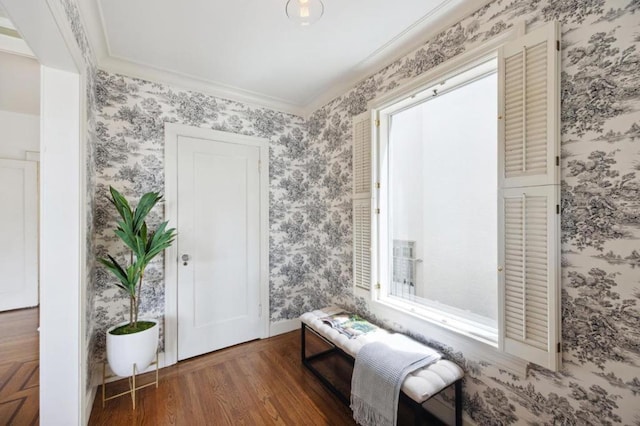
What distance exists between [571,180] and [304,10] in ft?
5.18

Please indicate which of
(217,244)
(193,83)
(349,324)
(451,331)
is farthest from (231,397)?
(193,83)

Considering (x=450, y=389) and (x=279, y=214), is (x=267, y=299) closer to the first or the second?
(x=279, y=214)

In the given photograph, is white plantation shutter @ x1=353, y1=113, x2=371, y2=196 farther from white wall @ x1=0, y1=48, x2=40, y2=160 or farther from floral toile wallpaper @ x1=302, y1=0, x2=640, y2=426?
white wall @ x1=0, y1=48, x2=40, y2=160

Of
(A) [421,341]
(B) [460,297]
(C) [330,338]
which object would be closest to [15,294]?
(C) [330,338]

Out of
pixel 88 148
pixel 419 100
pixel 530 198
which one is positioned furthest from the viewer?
pixel 419 100

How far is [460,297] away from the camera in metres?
1.82

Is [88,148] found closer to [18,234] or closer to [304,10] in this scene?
[304,10]

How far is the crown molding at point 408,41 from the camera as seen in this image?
155 centimetres

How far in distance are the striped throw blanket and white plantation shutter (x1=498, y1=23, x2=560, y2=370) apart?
497mm

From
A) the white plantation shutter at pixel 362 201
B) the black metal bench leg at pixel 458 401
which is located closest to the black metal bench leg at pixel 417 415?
the black metal bench leg at pixel 458 401

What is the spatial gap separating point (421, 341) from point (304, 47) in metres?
2.34

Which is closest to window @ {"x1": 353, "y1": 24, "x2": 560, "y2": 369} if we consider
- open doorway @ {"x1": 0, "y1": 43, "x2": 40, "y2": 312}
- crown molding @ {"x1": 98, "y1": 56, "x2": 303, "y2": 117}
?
crown molding @ {"x1": 98, "y1": 56, "x2": 303, "y2": 117}

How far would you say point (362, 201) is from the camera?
230 cm

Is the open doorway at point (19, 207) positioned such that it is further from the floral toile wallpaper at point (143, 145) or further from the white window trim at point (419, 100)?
the white window trim at point (419, 100)
